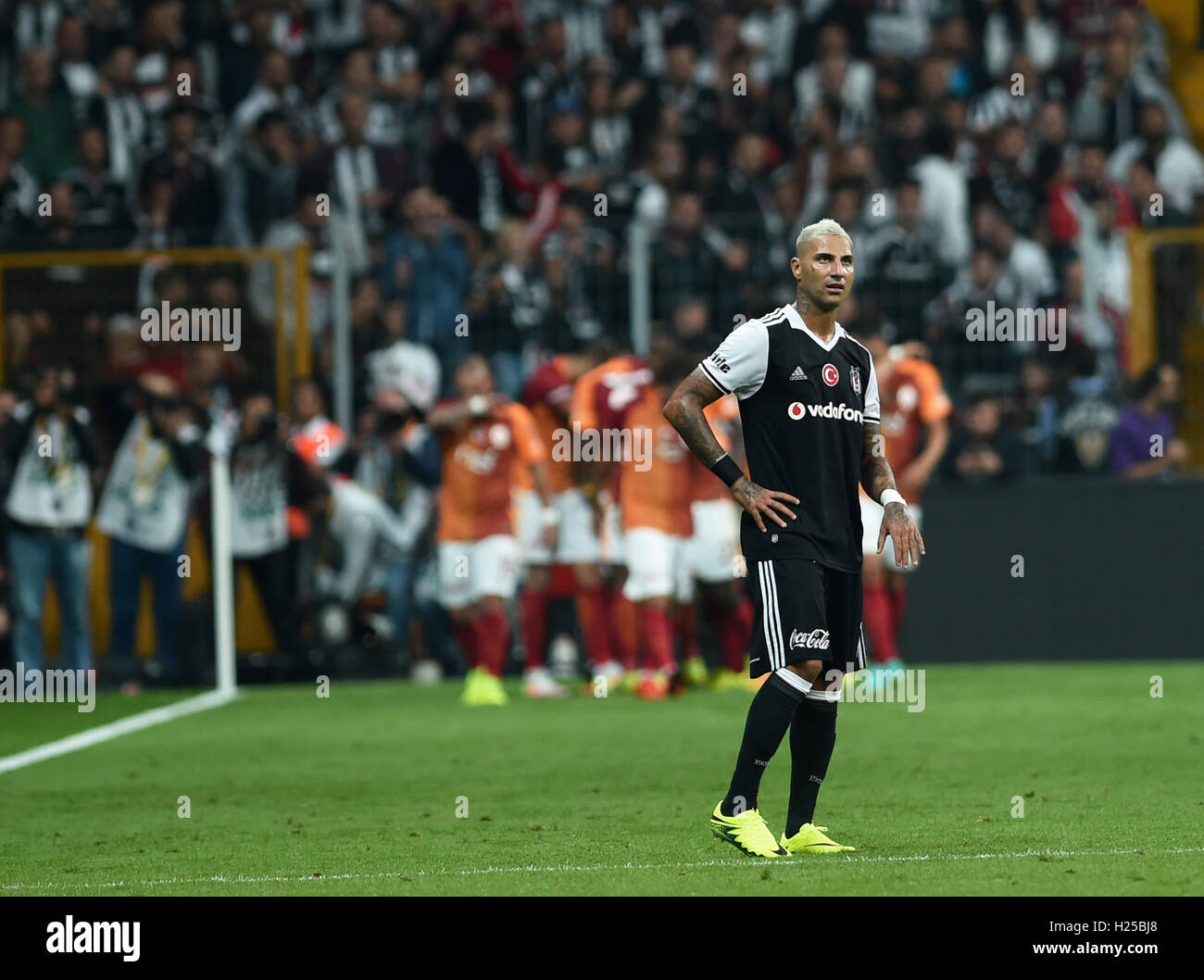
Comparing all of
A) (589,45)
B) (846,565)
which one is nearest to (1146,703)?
(846,565)

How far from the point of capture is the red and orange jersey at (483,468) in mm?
15727

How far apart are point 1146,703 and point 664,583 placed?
11.4 feet

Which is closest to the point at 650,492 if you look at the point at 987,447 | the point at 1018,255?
the point at 987,447

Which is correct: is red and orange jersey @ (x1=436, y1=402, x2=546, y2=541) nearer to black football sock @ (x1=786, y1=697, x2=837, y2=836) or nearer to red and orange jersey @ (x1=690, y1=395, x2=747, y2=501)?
red and orange jersey @ (x1=690, y1=395, x2=747, y2=501)

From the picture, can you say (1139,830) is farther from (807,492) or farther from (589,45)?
(589,45)

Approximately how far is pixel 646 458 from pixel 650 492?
0.91ft

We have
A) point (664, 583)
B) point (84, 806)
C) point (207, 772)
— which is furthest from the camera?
point (664, 583)

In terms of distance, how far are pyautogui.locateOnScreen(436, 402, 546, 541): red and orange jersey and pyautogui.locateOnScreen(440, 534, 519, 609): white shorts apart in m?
0.07

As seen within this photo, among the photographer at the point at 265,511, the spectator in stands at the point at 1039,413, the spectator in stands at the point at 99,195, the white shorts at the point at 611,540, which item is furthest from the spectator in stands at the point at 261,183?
the spectator in stands at the point at 1039,413

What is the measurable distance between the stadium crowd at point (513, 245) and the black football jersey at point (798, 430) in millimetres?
7308

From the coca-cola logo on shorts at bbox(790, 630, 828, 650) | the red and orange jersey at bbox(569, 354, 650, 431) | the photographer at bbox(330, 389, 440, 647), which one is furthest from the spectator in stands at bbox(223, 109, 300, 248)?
the coca-cola logo on shorts at bbox(790, 630, 828, 650)

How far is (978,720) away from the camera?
13266 millimetres

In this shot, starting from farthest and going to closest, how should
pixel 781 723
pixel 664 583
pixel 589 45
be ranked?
pixel 589 45
pixel 664 583
pixel 781 723

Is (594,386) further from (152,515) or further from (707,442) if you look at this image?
(707,442)
